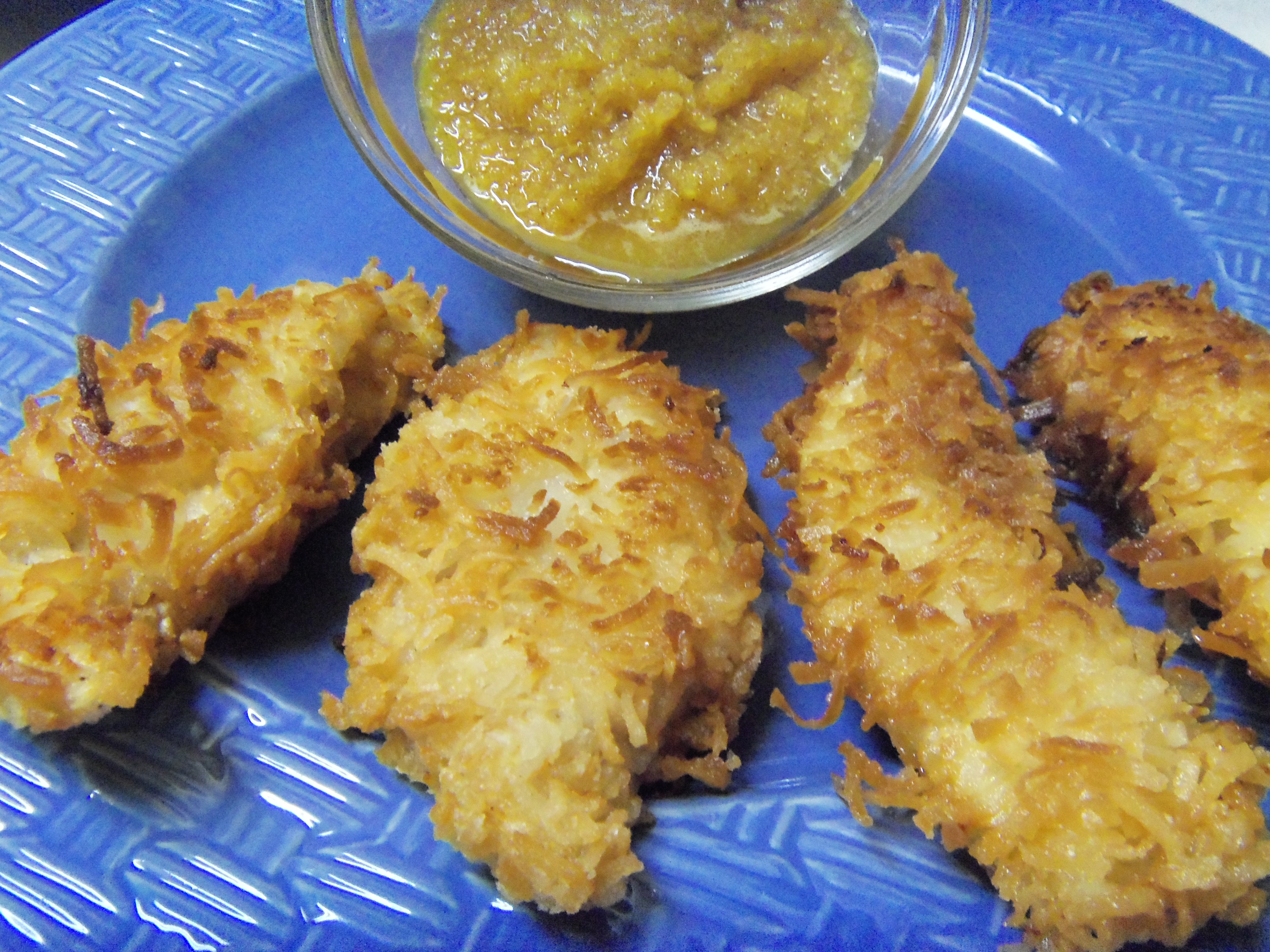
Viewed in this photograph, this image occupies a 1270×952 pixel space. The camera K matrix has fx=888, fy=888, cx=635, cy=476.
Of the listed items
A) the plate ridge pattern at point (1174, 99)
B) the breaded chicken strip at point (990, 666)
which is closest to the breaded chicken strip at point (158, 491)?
the breaded chicken strip at point (990, 666)

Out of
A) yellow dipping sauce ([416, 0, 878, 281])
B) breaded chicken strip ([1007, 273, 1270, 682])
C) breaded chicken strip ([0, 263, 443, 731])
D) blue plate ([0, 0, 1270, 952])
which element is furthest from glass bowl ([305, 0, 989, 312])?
breaded chicken strip ([1007, 273, 1270, 682])

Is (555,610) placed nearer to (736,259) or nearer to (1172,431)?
(736,259)

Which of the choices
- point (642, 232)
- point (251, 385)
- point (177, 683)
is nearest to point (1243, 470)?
point (642, 232)

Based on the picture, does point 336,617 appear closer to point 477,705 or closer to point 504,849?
point 477,705

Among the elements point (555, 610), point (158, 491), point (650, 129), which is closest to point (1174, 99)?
point (650, 129)

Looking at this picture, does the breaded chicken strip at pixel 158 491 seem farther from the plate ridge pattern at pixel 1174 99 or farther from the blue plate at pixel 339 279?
the plate ridge pattern at pixel 1174 99

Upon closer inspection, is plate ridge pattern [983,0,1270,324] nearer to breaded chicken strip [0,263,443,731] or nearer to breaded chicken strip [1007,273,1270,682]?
breaded chicken strip [1007,273,1270,682]

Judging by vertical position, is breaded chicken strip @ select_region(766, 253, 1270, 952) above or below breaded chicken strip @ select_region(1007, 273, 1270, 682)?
below
